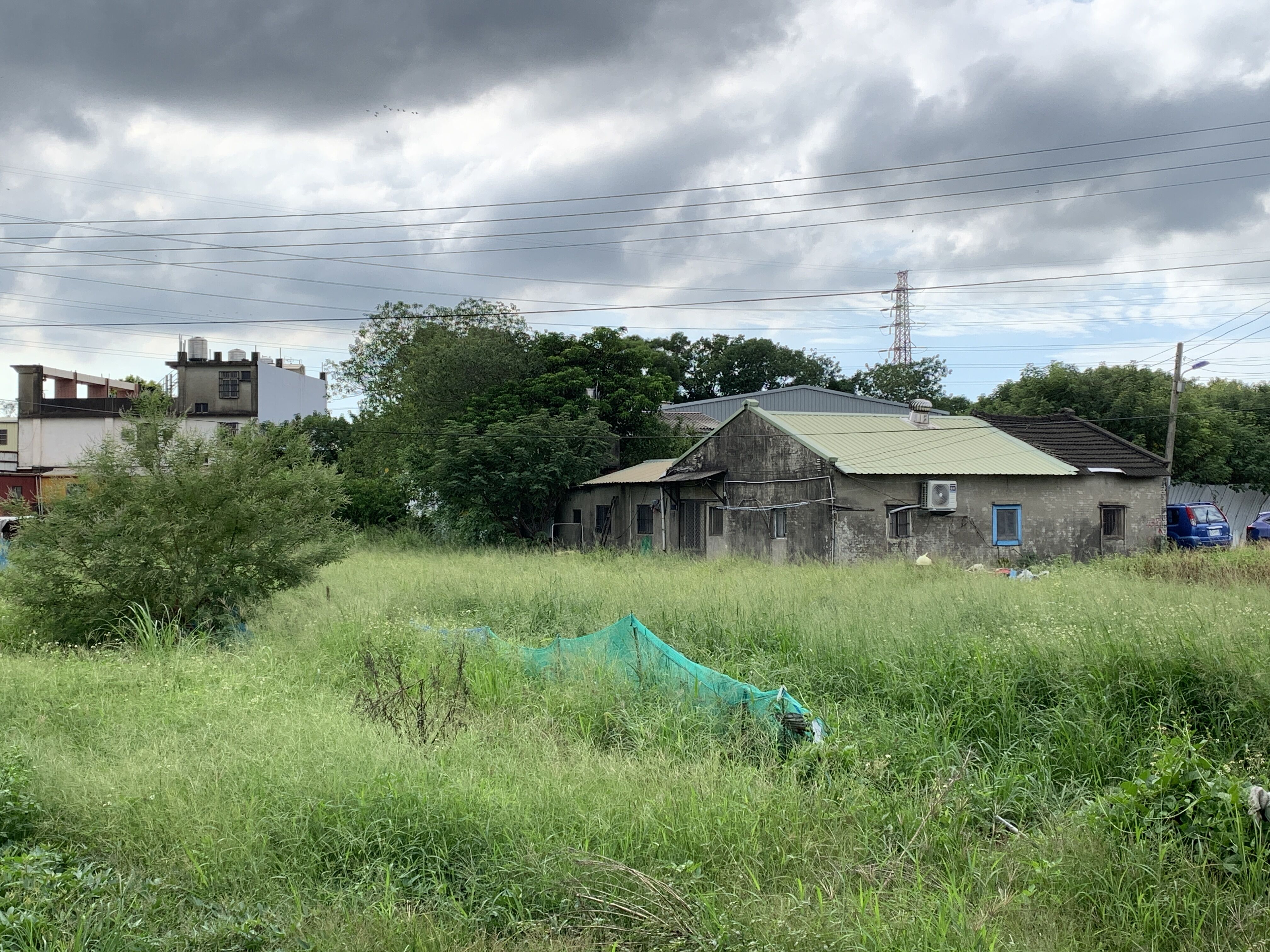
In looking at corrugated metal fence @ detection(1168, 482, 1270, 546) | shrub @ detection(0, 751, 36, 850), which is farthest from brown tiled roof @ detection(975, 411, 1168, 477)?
shrub @ detection(0, 751, 36, 850)

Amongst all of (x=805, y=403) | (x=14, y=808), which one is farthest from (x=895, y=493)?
(x=805, y=403)

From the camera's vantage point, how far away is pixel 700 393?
60812 mm

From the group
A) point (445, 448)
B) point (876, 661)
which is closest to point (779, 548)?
point (445, 448)

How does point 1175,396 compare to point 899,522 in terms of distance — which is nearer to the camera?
point 899,522

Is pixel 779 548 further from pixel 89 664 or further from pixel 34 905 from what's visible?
pixel 34 905

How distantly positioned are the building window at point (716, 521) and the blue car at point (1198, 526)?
13.2 metres

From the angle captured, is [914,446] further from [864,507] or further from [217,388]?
[217,388]

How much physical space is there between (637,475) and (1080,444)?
42.6 ft

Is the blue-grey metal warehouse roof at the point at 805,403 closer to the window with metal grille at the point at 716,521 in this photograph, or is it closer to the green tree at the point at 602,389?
the green tree at the point at 602,389

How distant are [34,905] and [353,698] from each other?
352 cm

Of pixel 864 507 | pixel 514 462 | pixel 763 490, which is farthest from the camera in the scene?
pixel 514 462

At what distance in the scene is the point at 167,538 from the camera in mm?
11141

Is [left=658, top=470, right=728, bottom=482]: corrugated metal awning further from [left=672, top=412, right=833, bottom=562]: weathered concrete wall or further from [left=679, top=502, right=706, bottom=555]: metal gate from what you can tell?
[left=679, top=502, right=706, bottom=555]: metal gate

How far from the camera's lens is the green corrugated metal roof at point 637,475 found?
28.2 m
